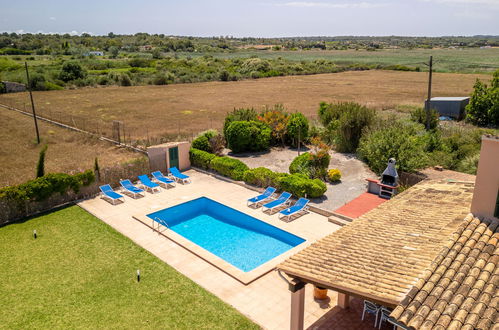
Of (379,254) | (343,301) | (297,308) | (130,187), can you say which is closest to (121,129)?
(130,187)

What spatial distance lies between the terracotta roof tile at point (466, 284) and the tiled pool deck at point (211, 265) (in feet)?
13.4

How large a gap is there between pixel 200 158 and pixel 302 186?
23.3 feet

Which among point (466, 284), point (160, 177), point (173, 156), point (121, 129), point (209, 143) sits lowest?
point (160, 177)

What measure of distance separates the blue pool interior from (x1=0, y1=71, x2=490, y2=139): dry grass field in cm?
1279

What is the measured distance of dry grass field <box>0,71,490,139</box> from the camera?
35.3 metres

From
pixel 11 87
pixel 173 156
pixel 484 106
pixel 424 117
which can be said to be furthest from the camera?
pixel 11 87

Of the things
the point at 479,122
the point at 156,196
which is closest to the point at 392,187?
the point at 156,196

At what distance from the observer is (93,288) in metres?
10.8

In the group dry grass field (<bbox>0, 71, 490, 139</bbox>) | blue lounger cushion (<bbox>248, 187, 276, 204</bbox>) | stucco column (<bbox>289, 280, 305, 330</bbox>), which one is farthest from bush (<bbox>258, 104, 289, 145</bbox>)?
stucco column (<bbox>289, 280, 305, 330</bbox>)

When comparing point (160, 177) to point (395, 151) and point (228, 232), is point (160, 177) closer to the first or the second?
point (228, 232)

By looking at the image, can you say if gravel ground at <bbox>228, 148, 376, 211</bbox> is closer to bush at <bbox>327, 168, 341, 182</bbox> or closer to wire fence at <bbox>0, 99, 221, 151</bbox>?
bush at <bbox>327, 168, 341, 182</bbox>

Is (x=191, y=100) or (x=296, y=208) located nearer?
(x=296, y=208)

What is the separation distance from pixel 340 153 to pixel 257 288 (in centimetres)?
1548

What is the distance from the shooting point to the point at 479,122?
32.8 m
